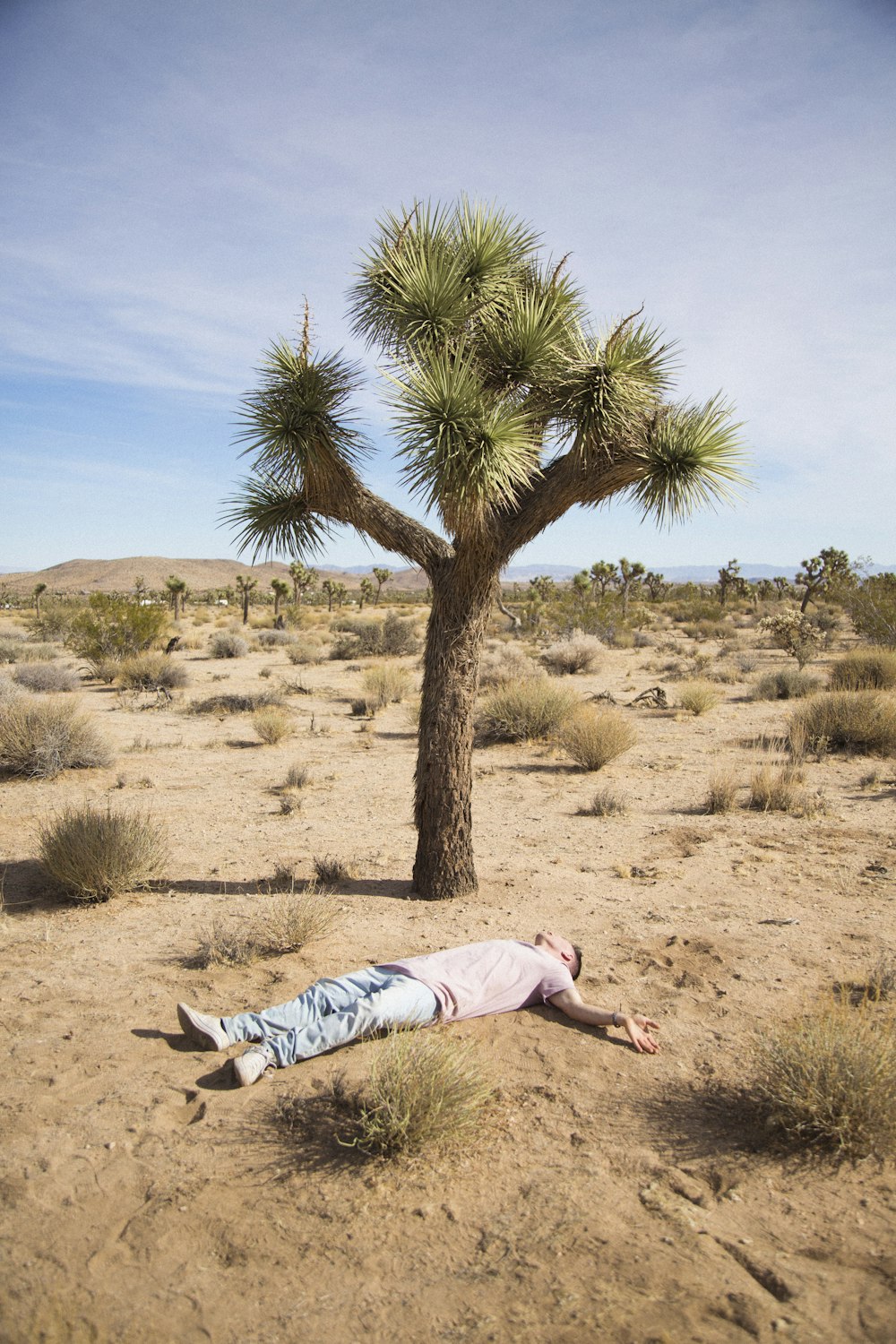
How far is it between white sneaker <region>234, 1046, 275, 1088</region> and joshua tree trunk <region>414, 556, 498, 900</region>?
2608 mm

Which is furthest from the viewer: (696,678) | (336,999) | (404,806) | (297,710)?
(696,678)

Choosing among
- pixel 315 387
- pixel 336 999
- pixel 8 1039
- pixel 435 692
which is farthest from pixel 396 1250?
pixel 315 387

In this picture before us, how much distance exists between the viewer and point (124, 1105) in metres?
3.61

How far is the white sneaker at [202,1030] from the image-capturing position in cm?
392

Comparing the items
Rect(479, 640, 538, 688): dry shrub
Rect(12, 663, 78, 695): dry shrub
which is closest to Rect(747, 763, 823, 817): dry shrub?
Rect(479, 640, 538, 688): dry shrub

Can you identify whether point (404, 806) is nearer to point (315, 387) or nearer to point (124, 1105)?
point (315, 387)

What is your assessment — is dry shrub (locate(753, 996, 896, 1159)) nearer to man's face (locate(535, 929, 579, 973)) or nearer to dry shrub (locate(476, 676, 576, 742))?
man's face (locate(535, 929, 579, 973))

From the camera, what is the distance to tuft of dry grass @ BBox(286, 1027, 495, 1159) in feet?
10.8

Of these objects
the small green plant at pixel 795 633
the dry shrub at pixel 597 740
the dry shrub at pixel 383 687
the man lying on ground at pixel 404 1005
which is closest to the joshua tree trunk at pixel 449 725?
the man lying on ground at pixel 404 1005

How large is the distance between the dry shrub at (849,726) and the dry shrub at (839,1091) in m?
8.15

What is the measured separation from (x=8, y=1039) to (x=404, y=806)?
553 cm

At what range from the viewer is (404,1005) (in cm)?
396

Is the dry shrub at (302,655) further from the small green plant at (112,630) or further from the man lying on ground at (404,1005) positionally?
the man lying on ground at (404,1005)

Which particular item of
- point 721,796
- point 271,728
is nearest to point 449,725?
point 721,796
